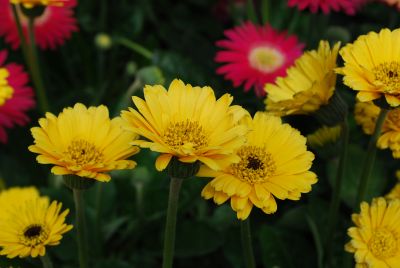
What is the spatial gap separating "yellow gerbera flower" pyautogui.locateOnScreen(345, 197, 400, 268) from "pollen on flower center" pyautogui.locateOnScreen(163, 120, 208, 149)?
11.1 inches

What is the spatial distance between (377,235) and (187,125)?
0.35 meters

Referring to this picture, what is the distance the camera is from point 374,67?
102cm

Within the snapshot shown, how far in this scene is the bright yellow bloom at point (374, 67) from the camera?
0.95 meters

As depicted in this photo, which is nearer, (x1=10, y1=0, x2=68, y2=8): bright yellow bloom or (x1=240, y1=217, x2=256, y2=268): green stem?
(x1=240, y1=217, x2=256, y2=268): green stem

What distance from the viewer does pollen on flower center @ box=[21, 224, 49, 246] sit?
99 centimetres

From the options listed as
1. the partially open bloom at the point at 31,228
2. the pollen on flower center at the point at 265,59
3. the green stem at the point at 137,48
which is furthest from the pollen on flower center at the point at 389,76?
the green stem at the point at 137,48

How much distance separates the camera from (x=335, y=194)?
120 cm

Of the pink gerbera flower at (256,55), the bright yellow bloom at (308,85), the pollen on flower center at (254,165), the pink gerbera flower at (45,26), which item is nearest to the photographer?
the pollen on flower center at (254,165)

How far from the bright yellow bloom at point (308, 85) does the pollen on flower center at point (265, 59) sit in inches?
17.3

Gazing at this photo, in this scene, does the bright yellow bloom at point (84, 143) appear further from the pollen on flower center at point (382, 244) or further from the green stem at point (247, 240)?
the pollen on flower center at point (382, 244)

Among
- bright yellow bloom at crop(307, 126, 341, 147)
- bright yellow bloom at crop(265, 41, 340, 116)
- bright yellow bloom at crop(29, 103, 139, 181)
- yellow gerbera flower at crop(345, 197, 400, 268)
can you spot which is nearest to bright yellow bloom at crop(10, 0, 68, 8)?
bright yellow bloom at crop(29, 103, 139, 181)

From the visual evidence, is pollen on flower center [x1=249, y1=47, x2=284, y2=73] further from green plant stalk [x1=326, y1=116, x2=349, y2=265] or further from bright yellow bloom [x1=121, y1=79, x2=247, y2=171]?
bright yellow bloom [x1=121, y1=79, x2=247, y2=171]

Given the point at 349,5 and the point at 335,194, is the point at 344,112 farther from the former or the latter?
the point at 349,5

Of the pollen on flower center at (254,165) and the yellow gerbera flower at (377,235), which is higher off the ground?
the pollen on flower center at (254,165)
